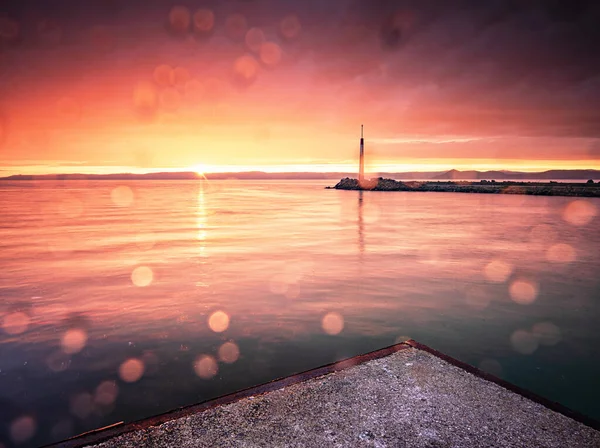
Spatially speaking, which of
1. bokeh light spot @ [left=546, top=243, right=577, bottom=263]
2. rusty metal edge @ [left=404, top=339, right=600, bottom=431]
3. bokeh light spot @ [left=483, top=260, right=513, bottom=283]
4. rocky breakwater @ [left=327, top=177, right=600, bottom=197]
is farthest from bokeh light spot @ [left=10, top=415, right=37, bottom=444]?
rocky breakwater @ [left=327, top=177, right=600, bottom=197]

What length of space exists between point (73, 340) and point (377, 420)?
608 cm

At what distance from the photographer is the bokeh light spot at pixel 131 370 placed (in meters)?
5.77

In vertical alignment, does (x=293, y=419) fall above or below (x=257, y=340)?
above

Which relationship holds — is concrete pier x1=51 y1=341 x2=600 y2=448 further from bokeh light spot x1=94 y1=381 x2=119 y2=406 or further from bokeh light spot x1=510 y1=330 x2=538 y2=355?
bokeh light spot x1=510 y1=330 x2=538 y2=355

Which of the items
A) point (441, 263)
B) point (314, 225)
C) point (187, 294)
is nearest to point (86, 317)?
point (187, 294)

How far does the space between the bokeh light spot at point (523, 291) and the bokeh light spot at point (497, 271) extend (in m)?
0.50

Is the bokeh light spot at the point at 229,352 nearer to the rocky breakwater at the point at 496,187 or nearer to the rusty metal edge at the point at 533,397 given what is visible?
the rusty metal edge at the point at 533,397

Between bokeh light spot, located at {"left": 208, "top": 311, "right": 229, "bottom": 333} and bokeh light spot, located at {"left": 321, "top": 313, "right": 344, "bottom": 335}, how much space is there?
2133mm

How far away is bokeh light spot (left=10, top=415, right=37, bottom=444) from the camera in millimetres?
4531

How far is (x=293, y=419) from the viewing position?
159 inches

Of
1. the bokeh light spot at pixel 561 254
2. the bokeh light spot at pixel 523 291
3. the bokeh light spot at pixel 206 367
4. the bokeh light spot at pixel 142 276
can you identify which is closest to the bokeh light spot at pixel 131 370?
the bokeh light spot at pixel 206 367

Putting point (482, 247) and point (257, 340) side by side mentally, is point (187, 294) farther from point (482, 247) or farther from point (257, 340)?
point (482, 247)

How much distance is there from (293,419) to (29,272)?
42.8 feet

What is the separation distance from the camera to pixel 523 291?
10.7 m
